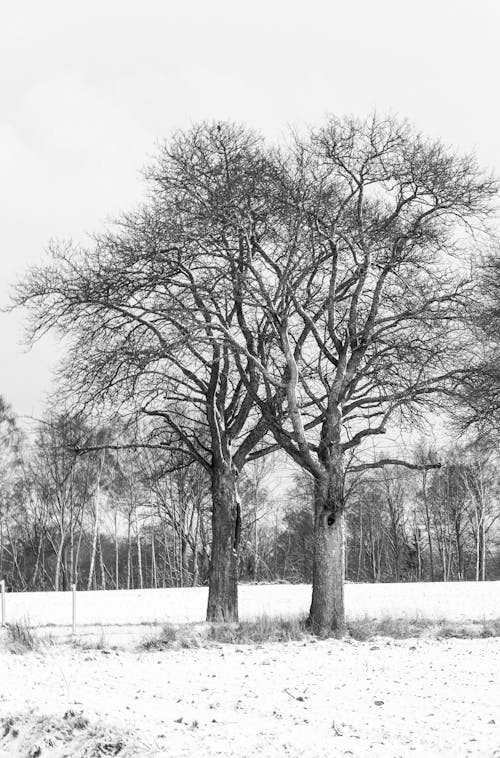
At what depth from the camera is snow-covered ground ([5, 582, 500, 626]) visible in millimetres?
22344

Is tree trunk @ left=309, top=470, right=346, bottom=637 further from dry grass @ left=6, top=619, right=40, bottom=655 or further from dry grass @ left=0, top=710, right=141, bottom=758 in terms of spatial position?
dry grass @ left=0, top=710, right=141, bottom=758

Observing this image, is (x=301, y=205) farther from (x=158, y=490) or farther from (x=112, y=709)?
(x=158, y=490)

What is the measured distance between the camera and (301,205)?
16844 mm

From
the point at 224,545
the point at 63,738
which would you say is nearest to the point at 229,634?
the point at 224,545

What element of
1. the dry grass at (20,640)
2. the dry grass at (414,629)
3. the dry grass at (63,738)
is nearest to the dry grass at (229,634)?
the dry grass at (414,629)

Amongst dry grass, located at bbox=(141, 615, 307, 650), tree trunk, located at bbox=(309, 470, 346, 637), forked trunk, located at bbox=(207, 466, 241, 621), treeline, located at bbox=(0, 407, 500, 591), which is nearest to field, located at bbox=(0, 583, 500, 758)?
dry grass, located at bbox=(141, 615, 307, 650)

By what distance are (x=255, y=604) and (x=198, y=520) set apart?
816 inches

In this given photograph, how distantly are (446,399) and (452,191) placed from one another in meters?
4.29

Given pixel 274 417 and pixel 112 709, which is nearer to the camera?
pixel 112 709

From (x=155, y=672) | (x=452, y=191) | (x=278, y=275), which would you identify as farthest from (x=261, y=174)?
(x=155, y=672)

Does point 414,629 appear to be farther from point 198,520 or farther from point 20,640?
point 198,520

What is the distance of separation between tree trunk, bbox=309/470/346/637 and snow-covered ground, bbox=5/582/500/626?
3.28m

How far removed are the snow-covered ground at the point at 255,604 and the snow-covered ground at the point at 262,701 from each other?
273 inches

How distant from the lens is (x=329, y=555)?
16.8m
